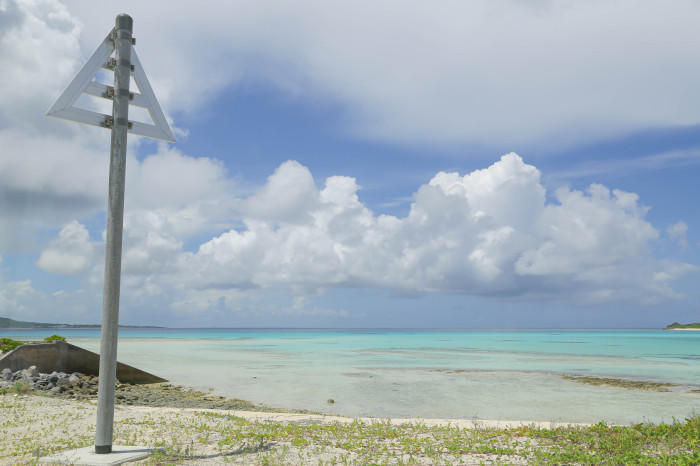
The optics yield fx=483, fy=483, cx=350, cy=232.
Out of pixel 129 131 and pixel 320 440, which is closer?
pixel 129 131

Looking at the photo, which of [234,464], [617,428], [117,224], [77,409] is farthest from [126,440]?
[617,428]

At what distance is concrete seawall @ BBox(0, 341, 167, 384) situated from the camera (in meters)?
17.9

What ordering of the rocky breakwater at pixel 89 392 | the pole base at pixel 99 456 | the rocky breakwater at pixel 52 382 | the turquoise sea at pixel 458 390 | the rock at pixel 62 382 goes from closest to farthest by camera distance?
the pole base at pixel 99 456
the rocky breakwater at pixel 89 392
the rocky breakwater at pixel 52 382
the turquoise sea at pixel 458 390
the rock at pixel 62 382

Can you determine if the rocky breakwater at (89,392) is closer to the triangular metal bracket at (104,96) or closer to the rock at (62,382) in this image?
the rock at (62,382)

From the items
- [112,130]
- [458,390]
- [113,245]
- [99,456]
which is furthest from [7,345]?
[458,390]

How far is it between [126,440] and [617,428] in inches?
348

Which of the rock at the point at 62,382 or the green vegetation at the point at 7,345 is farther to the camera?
the green vegetation at the point at 7,345

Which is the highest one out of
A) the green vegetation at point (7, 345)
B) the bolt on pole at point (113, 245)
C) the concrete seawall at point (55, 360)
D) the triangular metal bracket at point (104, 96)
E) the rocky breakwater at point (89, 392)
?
the triangular metal bracket at point (104, 96)

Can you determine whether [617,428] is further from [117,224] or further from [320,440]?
[117,224]


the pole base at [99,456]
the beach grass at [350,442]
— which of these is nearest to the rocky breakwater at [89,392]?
the beach grass at [350,442]

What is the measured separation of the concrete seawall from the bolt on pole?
13.7m

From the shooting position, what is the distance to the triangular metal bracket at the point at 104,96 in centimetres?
716

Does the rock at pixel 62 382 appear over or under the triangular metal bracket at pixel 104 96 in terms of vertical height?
under

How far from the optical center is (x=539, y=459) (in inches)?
277
